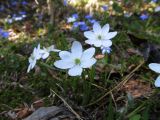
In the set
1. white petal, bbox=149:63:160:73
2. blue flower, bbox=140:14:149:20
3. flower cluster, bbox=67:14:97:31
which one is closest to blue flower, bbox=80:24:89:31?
flower cluster, bbox=67:14:97:31

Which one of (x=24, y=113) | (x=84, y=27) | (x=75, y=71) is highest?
(x=75, y=71)

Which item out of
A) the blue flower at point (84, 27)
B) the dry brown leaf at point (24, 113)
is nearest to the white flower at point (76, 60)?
the dry brown leaf at point (24, 113)

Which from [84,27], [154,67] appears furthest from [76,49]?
[84,27]

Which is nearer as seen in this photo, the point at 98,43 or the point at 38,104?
the point at 98,43

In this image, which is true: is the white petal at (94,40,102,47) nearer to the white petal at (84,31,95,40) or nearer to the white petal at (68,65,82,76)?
the white petal at (84,31,95,40)

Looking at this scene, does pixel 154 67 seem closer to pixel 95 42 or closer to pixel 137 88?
pixel 95 42

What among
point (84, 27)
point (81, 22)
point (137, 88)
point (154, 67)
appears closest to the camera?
point (154, 67)

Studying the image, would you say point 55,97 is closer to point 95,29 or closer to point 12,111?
point 12,111
